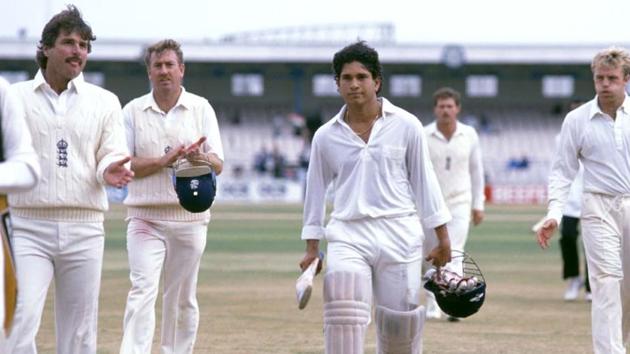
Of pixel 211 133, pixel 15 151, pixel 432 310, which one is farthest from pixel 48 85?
pixel 432 310

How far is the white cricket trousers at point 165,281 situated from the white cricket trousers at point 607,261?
3.00 meters

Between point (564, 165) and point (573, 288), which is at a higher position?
point (564, 165)

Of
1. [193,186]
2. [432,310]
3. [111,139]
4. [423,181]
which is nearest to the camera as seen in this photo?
[423,181]

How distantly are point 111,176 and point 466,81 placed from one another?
75.3 m

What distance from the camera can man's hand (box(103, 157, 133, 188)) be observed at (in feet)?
28.0

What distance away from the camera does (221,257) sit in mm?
24250

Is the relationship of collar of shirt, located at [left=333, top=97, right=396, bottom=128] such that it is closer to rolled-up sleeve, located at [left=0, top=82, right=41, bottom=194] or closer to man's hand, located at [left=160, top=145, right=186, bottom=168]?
man's hand, located at [left=160, top=145, right=186, bottom=168]

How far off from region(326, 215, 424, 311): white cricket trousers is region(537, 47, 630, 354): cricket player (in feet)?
6.89

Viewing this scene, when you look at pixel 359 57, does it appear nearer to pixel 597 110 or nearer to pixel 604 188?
pixel 597 110

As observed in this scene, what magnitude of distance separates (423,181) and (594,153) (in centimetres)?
243

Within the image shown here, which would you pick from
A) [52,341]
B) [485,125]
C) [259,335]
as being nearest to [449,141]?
[259,335]

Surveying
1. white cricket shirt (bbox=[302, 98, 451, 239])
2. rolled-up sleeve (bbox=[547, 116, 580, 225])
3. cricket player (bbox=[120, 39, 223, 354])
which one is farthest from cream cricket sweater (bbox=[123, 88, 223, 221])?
rolled-up sleeve (bbox=[547, 116, 580, 225])

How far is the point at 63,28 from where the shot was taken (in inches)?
340

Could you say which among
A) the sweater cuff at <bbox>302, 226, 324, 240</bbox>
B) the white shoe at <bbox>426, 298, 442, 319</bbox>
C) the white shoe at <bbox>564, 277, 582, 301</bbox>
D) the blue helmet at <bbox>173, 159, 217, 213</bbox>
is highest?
the blue helmet at <bbox>173, 159, 217, 213</bbox>
